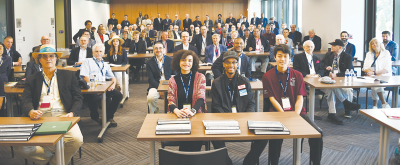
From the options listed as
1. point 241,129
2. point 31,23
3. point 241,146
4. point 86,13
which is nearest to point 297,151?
point 241,129

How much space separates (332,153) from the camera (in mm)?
3818

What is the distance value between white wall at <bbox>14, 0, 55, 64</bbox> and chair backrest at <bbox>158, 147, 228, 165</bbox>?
352 inches

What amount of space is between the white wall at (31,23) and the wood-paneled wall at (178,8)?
9582 millimetres

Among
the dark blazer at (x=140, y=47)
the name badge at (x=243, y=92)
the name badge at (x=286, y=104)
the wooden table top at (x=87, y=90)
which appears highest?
the dark blazer at (x=140, y=47)

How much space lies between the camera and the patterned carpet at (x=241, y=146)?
3.64 meters

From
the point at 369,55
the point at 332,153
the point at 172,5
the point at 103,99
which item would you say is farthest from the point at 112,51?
the point at 172,5

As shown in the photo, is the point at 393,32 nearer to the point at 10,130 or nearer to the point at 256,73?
the point at 256,73

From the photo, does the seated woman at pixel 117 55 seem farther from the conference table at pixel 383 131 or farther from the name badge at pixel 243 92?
the conference table at pixel 383 131

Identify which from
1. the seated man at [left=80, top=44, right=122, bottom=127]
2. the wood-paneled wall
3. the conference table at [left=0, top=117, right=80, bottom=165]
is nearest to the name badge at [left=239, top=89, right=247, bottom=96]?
the conference table at [left=0, top=117, right=80, bottom=165]

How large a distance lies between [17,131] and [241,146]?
8.50 ft

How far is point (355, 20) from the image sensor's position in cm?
895

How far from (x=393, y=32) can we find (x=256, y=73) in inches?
149

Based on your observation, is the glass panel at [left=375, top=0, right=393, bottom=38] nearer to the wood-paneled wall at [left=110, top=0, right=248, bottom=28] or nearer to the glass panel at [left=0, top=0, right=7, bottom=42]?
the glass panel at [left=0, top=0, right=7, bottom=42]

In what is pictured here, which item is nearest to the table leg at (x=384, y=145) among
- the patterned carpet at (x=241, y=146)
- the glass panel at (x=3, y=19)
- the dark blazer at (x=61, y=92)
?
the patterned carpet at (x=241, y=146)
